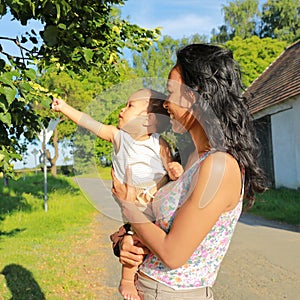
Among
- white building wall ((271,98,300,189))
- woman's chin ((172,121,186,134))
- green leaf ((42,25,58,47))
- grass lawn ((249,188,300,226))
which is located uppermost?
green leaf ((42,25,58,47))

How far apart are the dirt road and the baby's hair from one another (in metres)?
2.49

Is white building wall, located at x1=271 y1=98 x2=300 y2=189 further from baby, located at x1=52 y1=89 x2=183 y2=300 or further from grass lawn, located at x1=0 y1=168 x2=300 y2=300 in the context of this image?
baby, located at x1=52 y1=89 x2=183 y2=300

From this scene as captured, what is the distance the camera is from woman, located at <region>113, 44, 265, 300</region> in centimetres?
169

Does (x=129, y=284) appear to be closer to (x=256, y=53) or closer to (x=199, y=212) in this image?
(x=199, y=212)

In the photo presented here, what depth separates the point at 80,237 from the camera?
9.87 metres

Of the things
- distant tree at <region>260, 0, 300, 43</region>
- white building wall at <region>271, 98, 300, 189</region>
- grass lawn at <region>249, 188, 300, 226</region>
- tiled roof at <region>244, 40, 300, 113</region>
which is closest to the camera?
grass lawn at <region>249, 188, 300, 226</region>

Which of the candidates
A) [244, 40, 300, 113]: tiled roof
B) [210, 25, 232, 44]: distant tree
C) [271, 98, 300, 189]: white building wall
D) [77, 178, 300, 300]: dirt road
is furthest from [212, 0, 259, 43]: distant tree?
[77, 178, 300, 300]: dirt road

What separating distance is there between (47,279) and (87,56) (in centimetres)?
355

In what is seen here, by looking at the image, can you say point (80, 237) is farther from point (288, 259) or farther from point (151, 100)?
point (151, 100)

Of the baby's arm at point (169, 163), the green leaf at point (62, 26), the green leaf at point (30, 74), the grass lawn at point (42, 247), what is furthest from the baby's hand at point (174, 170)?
the grass lawn at point (42, 247)

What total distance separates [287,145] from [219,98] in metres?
16.6

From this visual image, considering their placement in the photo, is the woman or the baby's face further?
the baby's face

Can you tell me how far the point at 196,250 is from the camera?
71.9 inches

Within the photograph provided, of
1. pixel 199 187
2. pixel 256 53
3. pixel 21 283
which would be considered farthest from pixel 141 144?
pixel 256 53
